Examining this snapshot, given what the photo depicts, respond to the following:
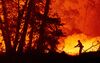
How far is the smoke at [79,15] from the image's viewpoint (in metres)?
28.8

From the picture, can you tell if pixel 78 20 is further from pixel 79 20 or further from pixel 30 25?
pixel 30 25

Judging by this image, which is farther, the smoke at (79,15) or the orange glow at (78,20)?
the smoke at (79,15)

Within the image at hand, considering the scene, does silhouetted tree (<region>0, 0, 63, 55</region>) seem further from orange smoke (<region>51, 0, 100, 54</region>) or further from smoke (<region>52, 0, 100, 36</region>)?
smoke (<region>52, 0, 100, 36</region>)

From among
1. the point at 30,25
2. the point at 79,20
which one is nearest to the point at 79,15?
the point at 79,20

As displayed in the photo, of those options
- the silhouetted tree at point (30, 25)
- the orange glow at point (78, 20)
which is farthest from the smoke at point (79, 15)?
the silhouetted tree at point (30, 25)

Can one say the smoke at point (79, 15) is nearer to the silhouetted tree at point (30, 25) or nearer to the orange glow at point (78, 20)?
the orange glow at point (78, 20)

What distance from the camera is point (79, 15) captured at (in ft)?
98.9

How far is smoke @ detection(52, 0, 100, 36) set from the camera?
28750 mm

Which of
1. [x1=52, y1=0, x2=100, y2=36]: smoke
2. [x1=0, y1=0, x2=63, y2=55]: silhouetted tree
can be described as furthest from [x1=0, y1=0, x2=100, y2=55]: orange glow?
[x1=0, y1=0, x2=63, y2=55]: silhouetted tree

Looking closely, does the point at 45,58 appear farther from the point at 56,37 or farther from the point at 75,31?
the point at 75,31

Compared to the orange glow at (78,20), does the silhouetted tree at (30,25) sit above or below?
below

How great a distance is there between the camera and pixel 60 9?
94.0 ft

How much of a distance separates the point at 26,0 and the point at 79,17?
30.9ft

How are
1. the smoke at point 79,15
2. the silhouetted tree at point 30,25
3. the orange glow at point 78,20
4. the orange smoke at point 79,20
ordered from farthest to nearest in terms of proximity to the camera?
the smoke at point 79,15
the orange smoke at point 79,20
the orange glow at point 78,20
the silhouetted tree at point 30,25
